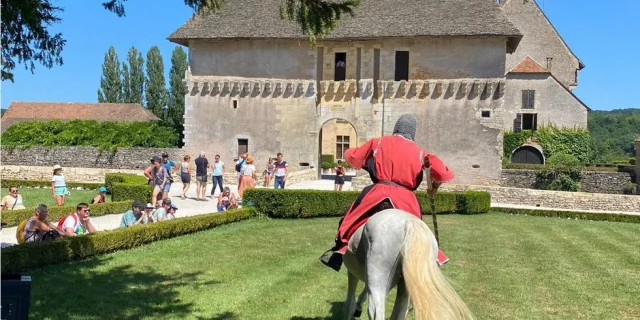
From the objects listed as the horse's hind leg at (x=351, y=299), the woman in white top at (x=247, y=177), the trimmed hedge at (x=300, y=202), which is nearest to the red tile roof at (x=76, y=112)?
the woman in white top at (x=247, y=177)

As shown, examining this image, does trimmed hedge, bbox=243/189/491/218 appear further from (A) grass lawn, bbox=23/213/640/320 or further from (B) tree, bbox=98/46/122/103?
(B) tree, bbox=98/46/122/103

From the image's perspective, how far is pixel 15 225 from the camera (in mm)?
15469

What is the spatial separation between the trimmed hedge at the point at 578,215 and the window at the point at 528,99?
2133 cm

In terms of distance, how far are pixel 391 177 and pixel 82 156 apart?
103 ft

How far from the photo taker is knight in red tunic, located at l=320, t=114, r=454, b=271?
5465 millimetres

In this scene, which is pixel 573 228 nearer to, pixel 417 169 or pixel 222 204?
pixel 222 204

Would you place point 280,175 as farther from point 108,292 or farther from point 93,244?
point 108,292

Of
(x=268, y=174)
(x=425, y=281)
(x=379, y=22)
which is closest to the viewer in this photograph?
(x=425, y=281)

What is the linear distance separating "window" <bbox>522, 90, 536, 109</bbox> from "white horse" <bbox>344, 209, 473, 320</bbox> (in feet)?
131

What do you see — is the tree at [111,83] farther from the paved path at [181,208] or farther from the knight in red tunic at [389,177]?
the knight in red tunic at [389,177]

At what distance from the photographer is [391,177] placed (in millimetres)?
5648

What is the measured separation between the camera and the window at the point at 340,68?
103 feet

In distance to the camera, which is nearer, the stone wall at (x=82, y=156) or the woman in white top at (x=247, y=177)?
the woman in white top at (x=247, y=177)

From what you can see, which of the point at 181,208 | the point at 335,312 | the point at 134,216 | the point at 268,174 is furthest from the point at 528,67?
the point at 335,312
